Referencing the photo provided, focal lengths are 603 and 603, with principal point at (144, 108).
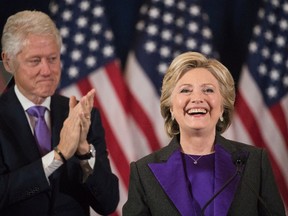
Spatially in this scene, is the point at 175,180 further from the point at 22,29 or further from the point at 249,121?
the point at 249,121

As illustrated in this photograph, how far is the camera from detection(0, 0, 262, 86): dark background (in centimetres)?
325

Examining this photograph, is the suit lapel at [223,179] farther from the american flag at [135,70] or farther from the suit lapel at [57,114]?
the american flag at [135,70]

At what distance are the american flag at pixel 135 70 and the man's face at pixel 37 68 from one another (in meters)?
0.78

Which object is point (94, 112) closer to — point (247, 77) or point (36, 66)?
point (36, 66)

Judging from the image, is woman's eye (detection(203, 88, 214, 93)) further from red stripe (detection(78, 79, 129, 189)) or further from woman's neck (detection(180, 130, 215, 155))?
red stripe (detection(78, 79, 129, 189))

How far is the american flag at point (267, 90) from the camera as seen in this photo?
3.30m

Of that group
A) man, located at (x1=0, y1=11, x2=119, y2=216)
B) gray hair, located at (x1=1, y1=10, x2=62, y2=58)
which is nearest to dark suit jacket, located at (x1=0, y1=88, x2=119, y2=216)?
man, located at (x1=0, y1=11, x2=119, y2=216)

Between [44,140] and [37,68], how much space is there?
29 centimetres

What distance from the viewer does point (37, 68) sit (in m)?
2.41

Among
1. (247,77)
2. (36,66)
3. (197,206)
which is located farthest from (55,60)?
(247,77)

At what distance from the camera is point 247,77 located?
130 inches

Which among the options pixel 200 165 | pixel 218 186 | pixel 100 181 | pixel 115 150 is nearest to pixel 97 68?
pixel 115 150

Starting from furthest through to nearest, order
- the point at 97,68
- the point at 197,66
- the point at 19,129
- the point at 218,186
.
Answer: the point at 97,68 → the point at 19,129 → the point at 197,66 → the point at 218,186

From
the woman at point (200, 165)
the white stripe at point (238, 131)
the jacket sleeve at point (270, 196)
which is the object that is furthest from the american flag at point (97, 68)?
the jacket sleeve at point (270, 196)
